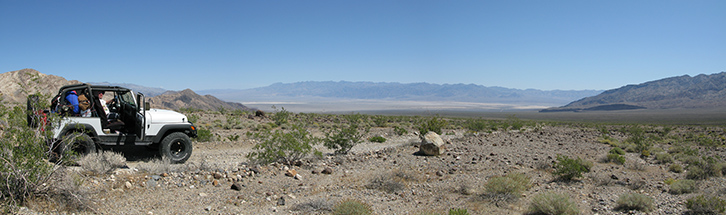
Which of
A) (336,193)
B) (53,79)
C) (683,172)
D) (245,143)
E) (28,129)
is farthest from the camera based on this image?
(53,79)

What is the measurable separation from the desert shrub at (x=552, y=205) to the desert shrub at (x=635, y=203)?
4.27 ft

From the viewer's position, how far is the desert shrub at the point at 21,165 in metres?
5.20

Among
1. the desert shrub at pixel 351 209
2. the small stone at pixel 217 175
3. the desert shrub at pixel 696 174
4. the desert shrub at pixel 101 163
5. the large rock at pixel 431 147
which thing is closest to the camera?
the desert shrub at pixel 351 209

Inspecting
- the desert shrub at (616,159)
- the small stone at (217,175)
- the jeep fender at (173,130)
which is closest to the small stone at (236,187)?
the small stone at (217,175)

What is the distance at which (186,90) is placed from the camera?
112m

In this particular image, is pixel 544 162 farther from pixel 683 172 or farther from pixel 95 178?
pixel 95 178

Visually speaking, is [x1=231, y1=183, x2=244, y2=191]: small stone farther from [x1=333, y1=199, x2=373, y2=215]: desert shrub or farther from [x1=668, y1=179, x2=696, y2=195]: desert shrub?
[x1=668, y1=179, x2=696, y2=195]: desert shrub

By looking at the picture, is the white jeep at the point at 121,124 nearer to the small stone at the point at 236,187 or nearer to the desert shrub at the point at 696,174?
the small stone at the point at 236,187

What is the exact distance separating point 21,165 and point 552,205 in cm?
889

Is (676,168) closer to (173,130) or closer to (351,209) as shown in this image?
(351,209)

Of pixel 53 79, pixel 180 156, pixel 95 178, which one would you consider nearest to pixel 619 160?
pixel 180 156

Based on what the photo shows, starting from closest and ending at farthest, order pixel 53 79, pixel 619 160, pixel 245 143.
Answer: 1. pixel 619 160
2. pixel 245 143
3. pixel 53 79

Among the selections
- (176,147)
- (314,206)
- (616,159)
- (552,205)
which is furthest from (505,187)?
(176,147)

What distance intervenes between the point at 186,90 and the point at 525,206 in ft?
396
